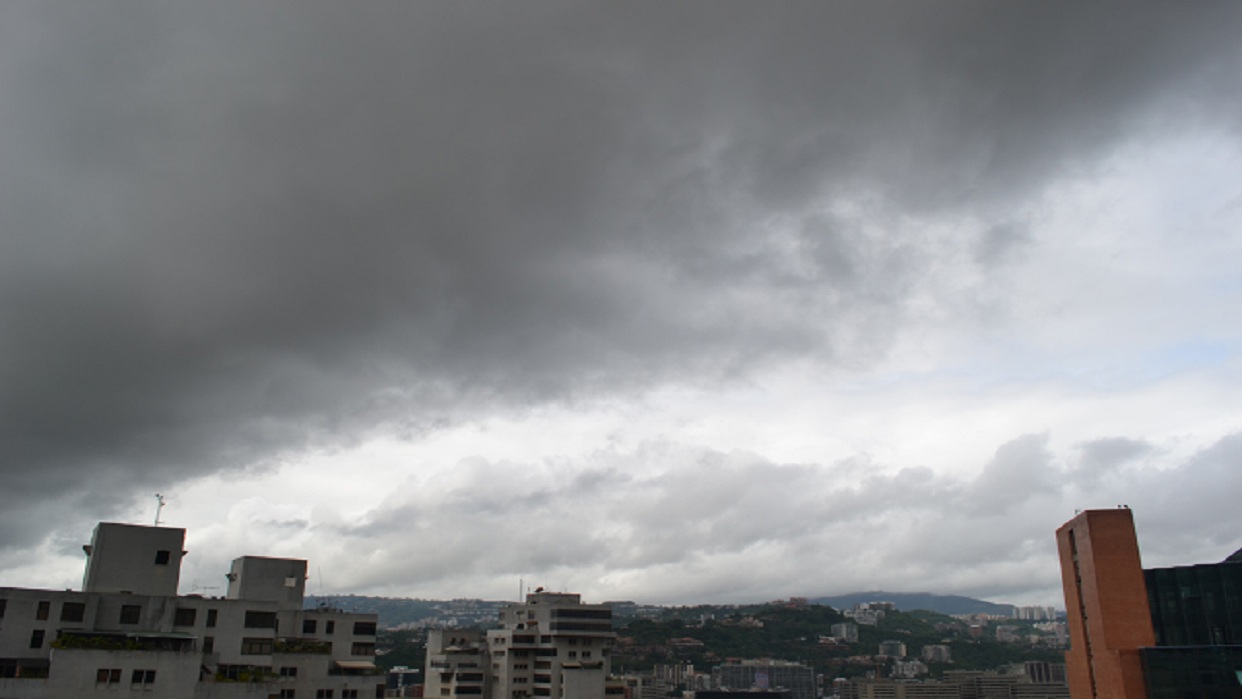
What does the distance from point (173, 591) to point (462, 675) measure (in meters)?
80.8

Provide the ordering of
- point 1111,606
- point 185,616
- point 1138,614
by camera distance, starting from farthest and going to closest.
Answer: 1. point 1111,606
2. point 1138,614
3. point 185,616

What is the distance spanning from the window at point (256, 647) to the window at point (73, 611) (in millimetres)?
11275

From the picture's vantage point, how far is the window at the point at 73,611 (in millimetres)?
57781

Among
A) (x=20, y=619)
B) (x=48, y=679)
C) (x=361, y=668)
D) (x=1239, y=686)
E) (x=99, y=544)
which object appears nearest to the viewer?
(x=48, y=679)

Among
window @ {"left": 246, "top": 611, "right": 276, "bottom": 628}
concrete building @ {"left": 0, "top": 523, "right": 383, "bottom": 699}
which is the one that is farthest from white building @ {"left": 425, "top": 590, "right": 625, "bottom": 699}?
window @ {"left": 246, "top": 611, "right": 276, "bottom": 628}

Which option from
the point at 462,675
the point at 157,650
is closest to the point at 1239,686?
the point at 157,650

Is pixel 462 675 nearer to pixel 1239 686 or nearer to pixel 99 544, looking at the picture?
pixel 99 544

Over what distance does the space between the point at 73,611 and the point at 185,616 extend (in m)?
7.32

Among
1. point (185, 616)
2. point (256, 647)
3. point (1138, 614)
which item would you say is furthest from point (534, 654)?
point (1138, 614)

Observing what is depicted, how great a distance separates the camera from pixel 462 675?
137750 millimetres

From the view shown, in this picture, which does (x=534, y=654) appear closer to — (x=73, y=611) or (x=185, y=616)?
(x=185, y=616)

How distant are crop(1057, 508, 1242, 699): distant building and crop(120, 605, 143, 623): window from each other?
252ft

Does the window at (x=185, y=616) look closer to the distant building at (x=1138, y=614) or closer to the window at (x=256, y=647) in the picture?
the window at (x=256, y=647)

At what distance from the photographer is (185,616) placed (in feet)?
203
